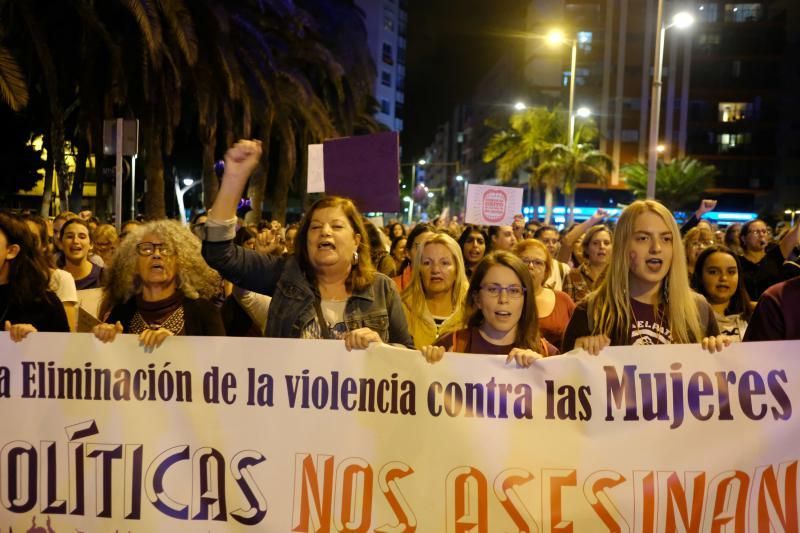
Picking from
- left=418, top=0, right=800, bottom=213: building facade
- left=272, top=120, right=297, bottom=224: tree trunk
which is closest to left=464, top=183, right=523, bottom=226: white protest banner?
left=272, top=120, right=297, bottom=224: tree trunk

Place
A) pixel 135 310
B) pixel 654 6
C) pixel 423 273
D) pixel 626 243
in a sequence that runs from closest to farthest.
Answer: pixel 626 243
pixel 135 310
pixel 423 273
pixel 654 6

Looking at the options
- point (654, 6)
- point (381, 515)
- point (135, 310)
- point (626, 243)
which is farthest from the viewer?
point (654, 6)

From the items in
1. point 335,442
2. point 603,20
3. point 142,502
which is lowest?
point 142,502

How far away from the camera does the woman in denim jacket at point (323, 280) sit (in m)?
3.58

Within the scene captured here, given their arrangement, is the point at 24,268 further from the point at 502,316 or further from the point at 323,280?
the point at 502,316

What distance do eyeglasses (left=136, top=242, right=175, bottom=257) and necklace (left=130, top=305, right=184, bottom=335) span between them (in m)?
0.31

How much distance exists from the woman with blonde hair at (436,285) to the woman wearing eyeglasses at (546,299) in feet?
1.51

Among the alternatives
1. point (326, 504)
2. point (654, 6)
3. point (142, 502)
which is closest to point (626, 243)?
point (326, 504)

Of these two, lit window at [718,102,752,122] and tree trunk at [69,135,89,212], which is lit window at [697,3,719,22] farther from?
tree trunk at [69,135,89,212]

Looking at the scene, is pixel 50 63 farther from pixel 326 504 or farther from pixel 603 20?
pixel 603 20

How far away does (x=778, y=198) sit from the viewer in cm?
6525

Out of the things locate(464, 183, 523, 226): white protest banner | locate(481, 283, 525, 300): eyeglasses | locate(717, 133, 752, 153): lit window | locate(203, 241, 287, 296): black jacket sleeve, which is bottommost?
locate(481, 283, 525, 300): eyeglasses

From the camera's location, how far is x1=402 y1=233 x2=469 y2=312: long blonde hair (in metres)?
5.17

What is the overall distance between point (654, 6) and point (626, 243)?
6371 cm
